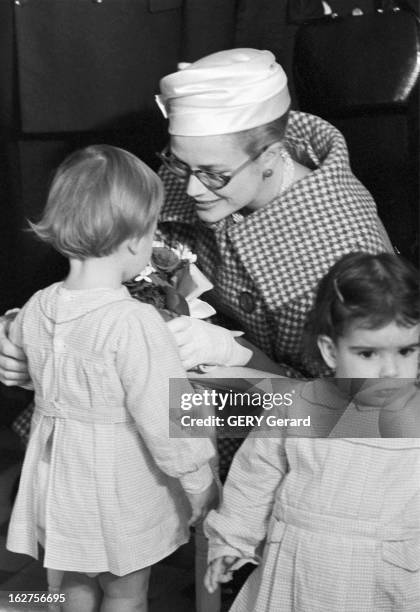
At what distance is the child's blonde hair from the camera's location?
1443 mm

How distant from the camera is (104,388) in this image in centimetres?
144

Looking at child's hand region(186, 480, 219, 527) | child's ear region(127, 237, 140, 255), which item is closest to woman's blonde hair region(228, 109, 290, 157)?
child's ear region(127, 237, 140, 255)

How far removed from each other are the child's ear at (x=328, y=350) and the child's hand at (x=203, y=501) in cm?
29

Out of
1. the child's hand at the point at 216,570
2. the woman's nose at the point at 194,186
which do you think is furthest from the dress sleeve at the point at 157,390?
the woman's nose at the point at 194,186

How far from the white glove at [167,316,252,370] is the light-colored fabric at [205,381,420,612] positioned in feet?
0.71

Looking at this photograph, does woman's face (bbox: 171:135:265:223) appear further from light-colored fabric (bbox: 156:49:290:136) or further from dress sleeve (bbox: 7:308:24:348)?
dress sleeve (bbox: 7:308:24:348)

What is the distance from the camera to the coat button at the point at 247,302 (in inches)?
71.5

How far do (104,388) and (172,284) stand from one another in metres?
0.32

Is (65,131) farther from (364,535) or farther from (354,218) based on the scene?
(364,535)

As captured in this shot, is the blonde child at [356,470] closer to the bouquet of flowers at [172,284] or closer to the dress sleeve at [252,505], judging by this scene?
the dress sleeve at [252,505]

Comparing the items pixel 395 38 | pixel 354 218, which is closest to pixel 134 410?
pixel 354 218

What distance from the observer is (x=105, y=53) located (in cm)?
224

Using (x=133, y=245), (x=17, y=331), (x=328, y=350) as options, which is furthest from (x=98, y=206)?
(x=328, y=350)

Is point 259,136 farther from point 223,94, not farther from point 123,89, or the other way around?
point 123,89
